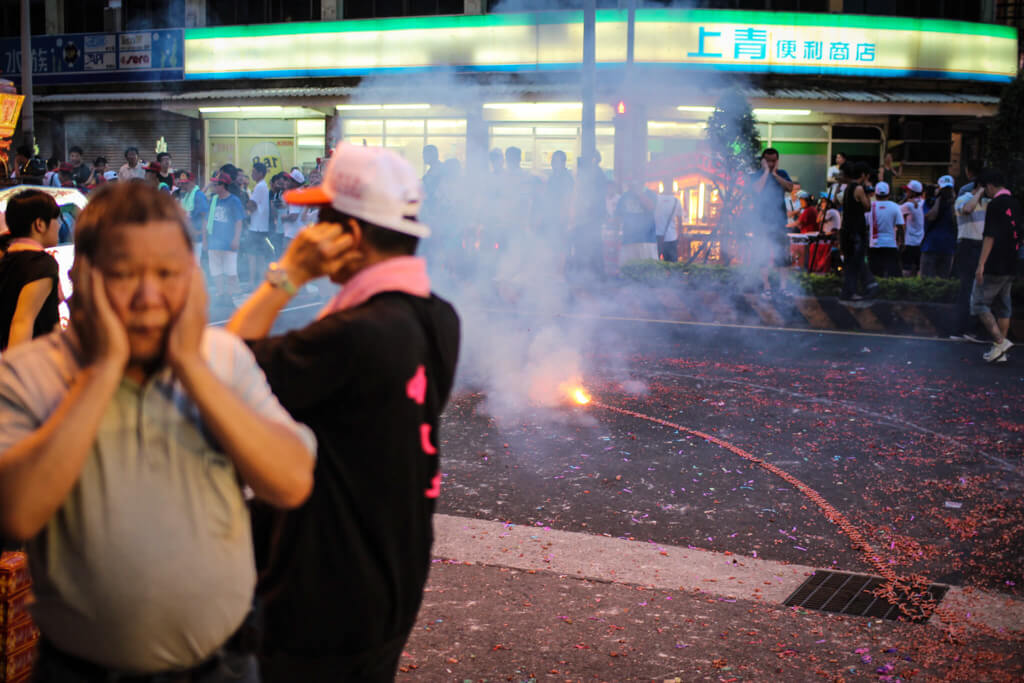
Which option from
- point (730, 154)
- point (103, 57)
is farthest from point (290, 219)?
point (103, 57)

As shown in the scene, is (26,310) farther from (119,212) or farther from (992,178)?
(992,178)

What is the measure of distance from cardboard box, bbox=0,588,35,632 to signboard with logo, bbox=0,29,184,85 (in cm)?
2361

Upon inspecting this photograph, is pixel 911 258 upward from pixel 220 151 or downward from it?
downward

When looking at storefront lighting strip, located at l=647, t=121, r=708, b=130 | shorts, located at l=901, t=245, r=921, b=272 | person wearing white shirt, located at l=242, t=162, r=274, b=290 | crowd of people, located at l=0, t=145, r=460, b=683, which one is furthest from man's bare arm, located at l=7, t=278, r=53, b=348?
storefront lighting strip, located at l=647, t=121, r=708, b=130

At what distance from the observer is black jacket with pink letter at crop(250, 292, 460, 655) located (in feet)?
6.26

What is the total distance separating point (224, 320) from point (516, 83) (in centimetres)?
1069

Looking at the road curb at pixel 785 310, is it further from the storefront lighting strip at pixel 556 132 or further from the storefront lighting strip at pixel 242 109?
the storefront lighting strip at pixel 242 109

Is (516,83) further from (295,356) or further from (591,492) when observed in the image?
(295,356)

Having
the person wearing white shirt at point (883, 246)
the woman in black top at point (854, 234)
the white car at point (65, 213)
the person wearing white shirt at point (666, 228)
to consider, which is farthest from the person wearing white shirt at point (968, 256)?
the white car at point (65, 213)

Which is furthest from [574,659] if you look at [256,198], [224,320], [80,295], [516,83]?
[516,83]

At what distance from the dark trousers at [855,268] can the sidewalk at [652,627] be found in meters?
7.92

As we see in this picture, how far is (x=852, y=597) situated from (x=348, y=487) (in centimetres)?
294

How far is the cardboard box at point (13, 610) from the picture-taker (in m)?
2.69

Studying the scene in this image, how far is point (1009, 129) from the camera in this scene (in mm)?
14734
